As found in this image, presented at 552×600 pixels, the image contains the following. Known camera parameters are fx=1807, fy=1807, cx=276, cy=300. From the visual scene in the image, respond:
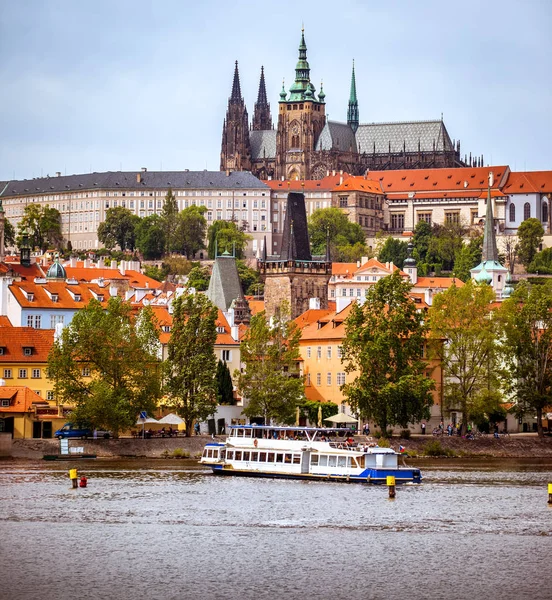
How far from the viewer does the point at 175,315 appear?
345ft

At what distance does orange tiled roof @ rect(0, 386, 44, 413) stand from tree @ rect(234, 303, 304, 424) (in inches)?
562

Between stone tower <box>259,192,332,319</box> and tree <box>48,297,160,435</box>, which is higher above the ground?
stone tower <box>259,192,332,319</box>

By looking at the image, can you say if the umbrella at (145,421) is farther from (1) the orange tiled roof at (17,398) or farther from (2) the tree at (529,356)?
(2) the tree at (529,356)

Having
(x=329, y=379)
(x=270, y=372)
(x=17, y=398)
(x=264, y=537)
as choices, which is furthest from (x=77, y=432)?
(x=264, y=537)

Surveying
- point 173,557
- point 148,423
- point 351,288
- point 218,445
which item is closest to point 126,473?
point 218,445

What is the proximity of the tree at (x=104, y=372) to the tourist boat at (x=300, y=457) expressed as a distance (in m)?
6.19

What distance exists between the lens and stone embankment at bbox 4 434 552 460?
9362 centimetres

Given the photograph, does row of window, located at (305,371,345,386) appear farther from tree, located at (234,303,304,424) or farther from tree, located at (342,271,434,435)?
tree, located at (342,271,434,435)

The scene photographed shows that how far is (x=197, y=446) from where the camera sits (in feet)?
325

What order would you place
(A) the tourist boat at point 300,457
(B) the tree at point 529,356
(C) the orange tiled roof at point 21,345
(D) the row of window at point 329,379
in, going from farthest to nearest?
(D) the row of window at point 329,379 < (B) the tree at point 529,356 < (C) the orange tiled roof at point 21,345 < (A) the tourist boat at point 300,457

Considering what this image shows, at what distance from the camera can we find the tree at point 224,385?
109062 mm

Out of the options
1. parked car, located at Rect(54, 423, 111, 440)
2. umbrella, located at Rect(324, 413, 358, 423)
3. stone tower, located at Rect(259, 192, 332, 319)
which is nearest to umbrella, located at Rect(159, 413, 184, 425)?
parked car, located at Rect(54, 423, 111, 440)

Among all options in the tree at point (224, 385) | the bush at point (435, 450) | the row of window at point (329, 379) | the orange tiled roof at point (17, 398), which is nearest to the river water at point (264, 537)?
the orange tiled roof at point (17, 398)

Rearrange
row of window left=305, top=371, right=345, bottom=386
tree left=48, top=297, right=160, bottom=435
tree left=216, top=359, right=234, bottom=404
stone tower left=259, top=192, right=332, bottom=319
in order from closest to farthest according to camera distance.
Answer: tree left=48, top=297, right=160, bottom=435 → tree left=216, top=359, right=234, bottom=404 → row of window left=305, top=371, right=345, bottom=386 → stone tower left=259, top=192, right=332, bottom=319
